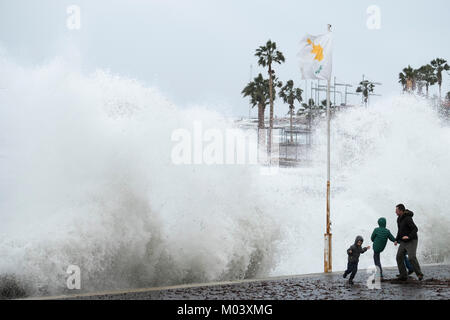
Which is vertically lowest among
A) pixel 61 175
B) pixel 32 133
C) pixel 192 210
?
pixel 192 210

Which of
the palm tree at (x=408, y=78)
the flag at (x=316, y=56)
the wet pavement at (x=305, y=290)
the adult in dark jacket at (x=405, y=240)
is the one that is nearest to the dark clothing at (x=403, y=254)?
the adult in dark jacket at (x=405, y=240)

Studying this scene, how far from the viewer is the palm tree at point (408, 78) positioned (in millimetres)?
86438

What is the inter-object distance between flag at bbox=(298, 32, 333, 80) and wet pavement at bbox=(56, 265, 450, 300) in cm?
602

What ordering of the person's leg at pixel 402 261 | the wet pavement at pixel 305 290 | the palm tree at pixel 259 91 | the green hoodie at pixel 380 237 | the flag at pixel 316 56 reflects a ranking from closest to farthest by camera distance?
1. the wet pavement at pixel 305 290
2. the green hoodie at pixel 380 237
3. the person's leg at pixel 402 261
4. the flag at pixel 316 56
5. the palm tree at pixel 259 91

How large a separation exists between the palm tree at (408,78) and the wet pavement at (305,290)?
252 ft

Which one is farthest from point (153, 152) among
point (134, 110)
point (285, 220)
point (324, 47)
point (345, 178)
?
point (345, 178)

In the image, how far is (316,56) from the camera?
16.6 m

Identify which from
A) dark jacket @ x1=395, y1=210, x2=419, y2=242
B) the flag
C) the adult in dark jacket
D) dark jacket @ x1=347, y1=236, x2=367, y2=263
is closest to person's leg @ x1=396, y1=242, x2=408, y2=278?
the adult in dark jacket

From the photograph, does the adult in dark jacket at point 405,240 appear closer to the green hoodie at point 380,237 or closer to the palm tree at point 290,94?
the green hoodie at point 380,237

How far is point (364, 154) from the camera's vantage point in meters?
29.5

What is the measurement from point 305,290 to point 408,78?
80845mm

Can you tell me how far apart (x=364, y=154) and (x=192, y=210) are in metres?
14.8
